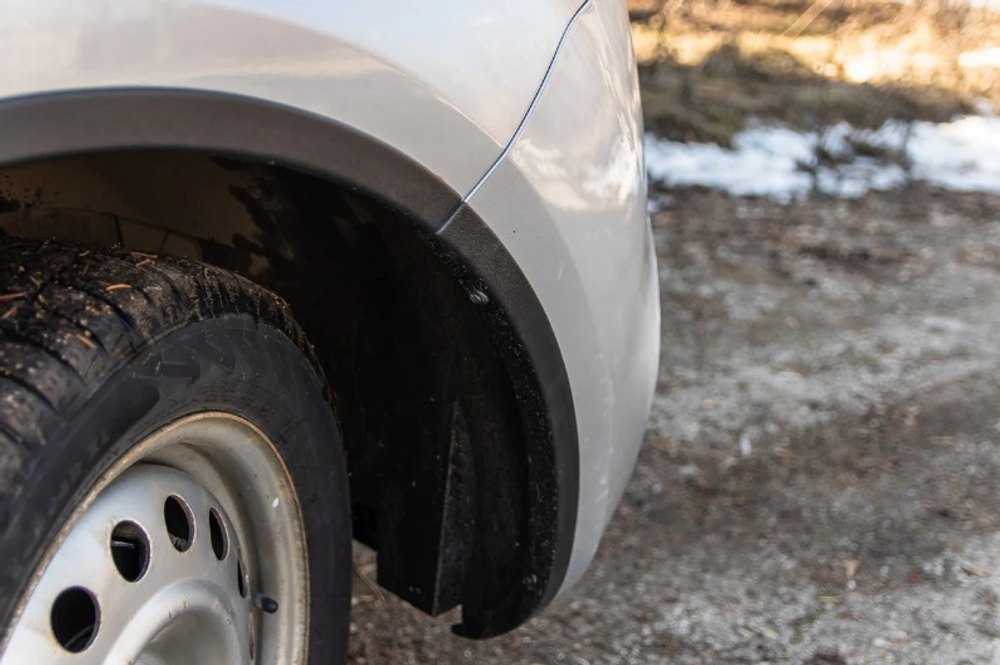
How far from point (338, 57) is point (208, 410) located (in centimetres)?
46

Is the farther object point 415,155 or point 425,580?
point 425,580

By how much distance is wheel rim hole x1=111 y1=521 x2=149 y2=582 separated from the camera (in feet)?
4.15

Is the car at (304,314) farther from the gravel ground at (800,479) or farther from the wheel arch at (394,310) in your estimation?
the gravel ground at (800,479)

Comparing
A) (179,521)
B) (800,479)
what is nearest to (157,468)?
(179,521)

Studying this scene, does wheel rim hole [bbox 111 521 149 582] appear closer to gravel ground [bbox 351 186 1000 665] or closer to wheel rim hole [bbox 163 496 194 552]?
wheel rim hole [bbox 163 496 194 552]

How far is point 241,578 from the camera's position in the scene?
1532 mm

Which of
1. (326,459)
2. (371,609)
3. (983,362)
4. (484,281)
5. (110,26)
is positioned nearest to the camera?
(110,26)

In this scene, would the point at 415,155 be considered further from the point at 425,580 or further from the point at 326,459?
the point at 425,580

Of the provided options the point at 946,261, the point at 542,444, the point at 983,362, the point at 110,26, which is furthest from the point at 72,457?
the point at 946,261

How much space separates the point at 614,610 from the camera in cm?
262

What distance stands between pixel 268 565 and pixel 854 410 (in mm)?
2552

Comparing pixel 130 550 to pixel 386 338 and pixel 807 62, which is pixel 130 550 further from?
pixel 807 62

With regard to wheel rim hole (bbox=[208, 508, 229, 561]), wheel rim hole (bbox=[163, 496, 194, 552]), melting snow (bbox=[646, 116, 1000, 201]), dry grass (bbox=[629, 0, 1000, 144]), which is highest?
dry grass (bbox=[629, 0, 1000, 144])

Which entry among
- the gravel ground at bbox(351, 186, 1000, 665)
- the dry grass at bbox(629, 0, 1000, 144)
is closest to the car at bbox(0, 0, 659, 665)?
the gravel ground at bbox(351, 186, 1000, 665)
